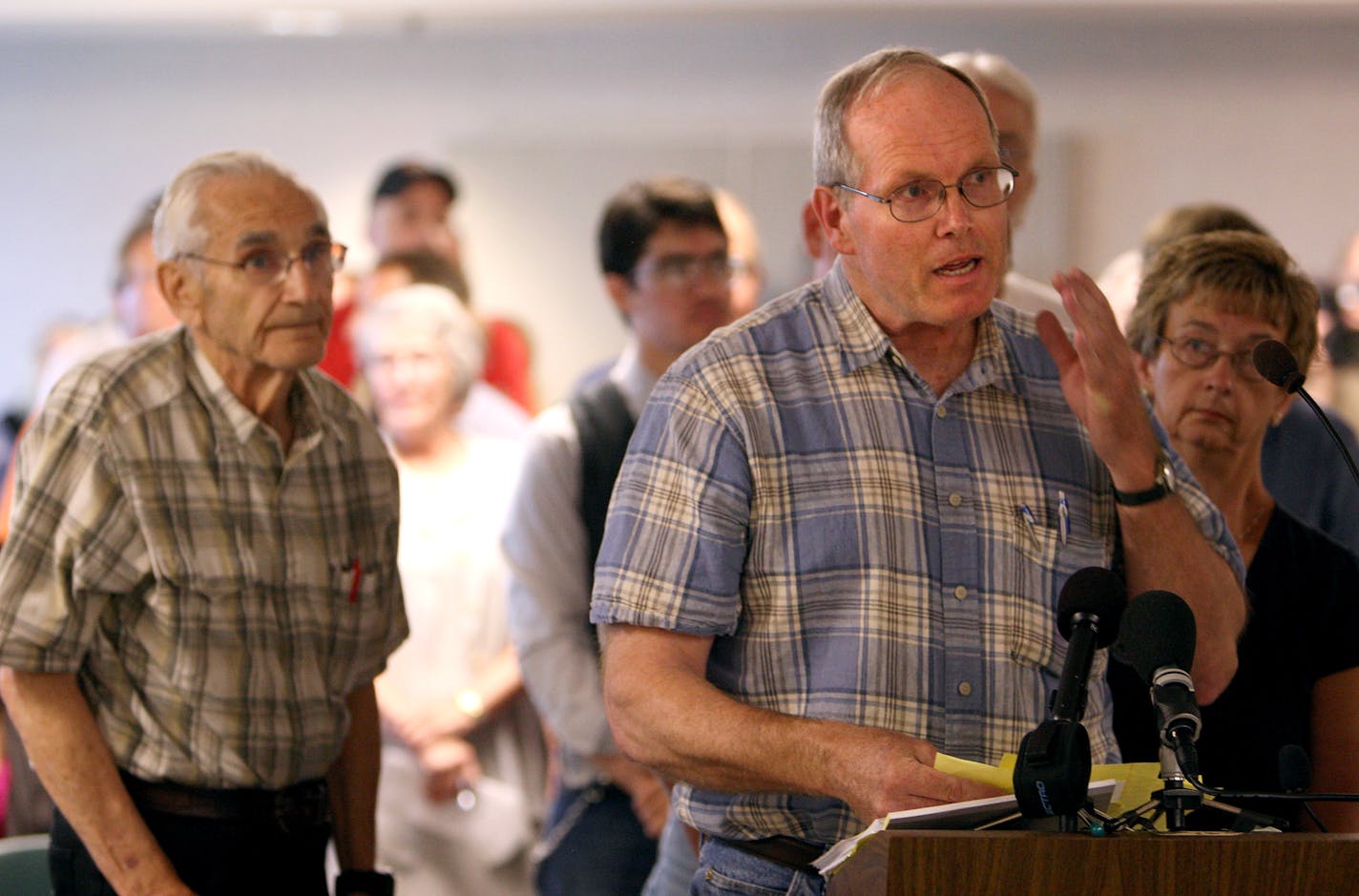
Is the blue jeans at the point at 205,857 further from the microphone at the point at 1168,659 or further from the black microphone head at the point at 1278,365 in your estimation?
the black microphone head at the point at 1278,365

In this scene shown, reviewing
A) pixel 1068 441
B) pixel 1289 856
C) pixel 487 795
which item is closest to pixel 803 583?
pixel 1068 441

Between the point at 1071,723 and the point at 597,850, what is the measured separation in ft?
5.48

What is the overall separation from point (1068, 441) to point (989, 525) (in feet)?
0.62

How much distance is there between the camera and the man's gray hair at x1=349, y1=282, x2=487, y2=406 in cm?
358

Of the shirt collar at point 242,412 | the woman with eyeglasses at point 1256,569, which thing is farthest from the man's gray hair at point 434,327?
the woman with eyeglasses at point 1256,569

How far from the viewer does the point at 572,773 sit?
293 cm

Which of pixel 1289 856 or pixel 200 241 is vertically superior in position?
pixel 200 241

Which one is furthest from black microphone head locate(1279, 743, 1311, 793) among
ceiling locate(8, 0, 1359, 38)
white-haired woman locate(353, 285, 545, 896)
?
ceiling locate(8, 0, 1359, 38)

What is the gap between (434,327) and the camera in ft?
11.8

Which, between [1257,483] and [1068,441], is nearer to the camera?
[1068,441]

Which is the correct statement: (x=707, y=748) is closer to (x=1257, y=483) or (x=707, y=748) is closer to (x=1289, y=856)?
(x=1289, y=856)

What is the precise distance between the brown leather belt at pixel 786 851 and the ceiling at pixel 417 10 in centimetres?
502

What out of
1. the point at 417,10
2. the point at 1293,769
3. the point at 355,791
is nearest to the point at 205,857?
the point at 355,791

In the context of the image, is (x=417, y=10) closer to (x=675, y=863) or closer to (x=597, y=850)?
(x=597, y=850)
